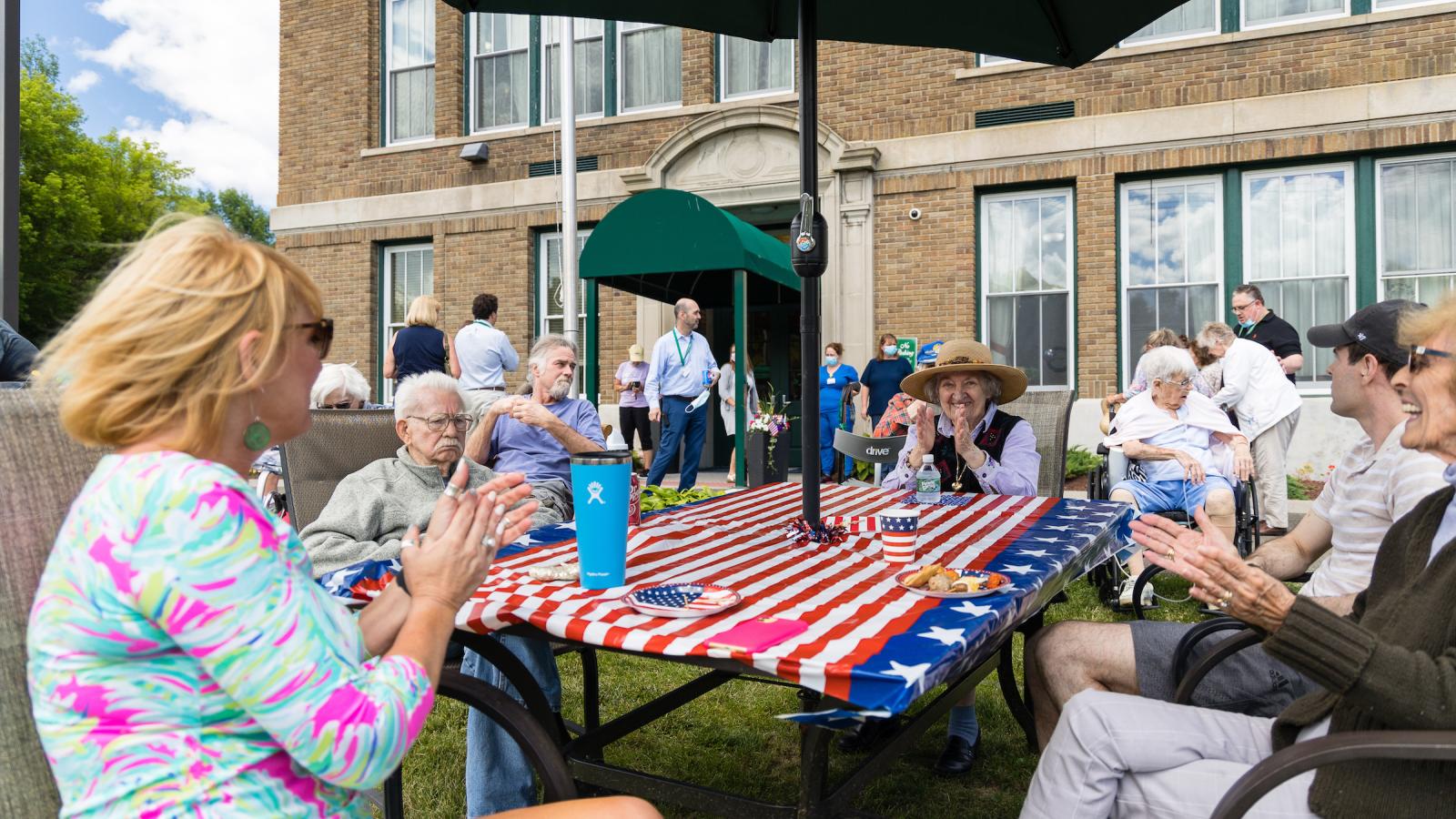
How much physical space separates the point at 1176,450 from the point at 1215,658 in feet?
11.4

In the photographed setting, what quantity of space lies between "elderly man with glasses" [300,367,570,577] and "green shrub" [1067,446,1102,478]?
7268 mm

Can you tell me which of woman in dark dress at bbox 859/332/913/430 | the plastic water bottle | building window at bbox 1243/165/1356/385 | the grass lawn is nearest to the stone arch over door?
woman in dark dress at bbox 859/332/913/430

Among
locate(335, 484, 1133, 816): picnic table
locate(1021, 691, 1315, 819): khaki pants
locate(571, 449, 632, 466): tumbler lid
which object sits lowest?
locate(1021, 691, 1315, 819): khaki pants

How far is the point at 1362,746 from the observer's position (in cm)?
130

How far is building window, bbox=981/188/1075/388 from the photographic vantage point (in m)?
10.5

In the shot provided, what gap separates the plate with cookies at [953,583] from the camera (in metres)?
1.77

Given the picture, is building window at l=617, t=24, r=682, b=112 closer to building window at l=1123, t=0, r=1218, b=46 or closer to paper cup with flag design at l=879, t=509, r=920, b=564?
building window at l=1123, t=0, r=1218, b=46

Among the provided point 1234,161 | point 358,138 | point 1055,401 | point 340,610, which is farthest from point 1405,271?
point 358,138

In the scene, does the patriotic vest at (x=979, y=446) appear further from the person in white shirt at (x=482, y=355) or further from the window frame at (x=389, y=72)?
the window frame at (x=389, y=72)

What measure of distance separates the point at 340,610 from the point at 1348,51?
36.9 ft

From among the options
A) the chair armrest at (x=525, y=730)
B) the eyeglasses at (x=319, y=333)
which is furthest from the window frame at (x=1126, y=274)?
the eyeglasses at (x=319, y=333)

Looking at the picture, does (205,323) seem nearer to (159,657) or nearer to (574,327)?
(159,657)

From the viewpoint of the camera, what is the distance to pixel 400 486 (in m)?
2.97

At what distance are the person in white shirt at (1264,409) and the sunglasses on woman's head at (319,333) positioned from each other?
711cm
